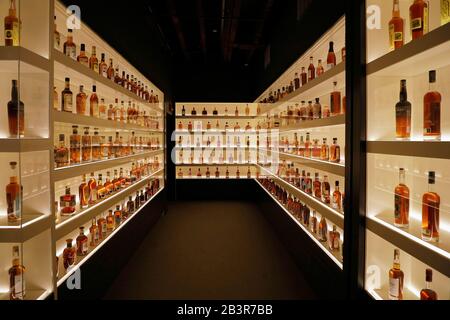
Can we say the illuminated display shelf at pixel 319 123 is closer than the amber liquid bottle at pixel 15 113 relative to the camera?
No

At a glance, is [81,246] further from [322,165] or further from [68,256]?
[322,165]

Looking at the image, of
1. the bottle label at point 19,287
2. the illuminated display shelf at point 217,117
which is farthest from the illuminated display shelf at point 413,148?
the illuminated display shelf at point 217,117

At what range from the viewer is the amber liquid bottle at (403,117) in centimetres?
168

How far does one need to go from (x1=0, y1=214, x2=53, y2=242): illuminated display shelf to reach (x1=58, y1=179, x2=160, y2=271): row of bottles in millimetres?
531

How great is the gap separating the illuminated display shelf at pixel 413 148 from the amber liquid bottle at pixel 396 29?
1.74ft

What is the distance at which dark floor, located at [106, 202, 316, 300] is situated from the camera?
2885mm

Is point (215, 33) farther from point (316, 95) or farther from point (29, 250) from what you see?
point (29, 250)

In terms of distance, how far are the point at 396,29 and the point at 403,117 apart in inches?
18.6

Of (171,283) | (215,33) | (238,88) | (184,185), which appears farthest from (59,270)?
(238,88)

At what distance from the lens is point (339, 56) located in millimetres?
2990

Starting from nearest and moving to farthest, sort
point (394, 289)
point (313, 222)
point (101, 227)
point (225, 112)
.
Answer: point (394, 289)
point (101, 227)
point (313, 222)
point (225, 112)

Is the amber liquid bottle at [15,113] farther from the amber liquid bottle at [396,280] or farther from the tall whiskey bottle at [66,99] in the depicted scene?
the amber liquid bottle at [396,280]

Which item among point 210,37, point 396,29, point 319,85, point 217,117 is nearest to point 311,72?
point 319,85

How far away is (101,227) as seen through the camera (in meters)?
2.93
